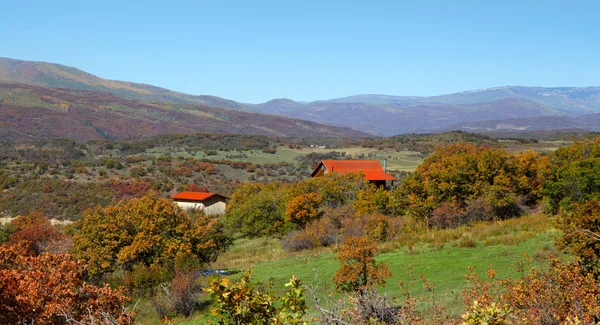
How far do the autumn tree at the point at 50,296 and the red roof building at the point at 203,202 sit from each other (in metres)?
47.5

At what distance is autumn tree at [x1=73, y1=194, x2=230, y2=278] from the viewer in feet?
84.6

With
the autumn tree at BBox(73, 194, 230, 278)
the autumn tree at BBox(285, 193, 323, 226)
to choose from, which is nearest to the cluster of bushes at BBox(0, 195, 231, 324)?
the autumn tree at BBox(73, 194, 230, 278)

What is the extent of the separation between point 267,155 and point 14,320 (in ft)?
366

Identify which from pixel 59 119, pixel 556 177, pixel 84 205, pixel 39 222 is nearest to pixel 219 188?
pixel 84 205

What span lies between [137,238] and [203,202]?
32855 millimetres

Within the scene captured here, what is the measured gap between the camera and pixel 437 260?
2200 centimetres

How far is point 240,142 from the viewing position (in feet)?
465

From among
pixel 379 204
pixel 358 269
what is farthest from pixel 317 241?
pixel 358 269

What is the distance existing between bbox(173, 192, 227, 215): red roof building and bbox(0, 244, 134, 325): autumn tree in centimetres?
4747

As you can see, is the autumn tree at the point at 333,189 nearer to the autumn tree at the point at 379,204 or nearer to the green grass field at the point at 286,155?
the autumn tree at the point at 379,204

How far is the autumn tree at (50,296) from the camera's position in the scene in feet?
30.1

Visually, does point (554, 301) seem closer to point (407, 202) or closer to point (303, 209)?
point (407, 202)

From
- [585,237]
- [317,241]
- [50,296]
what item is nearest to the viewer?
[50,296]

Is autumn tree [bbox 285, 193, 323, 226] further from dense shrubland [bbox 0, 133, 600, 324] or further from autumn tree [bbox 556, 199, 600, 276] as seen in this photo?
autumn tree [bbox 556, 199, 600, 276]
